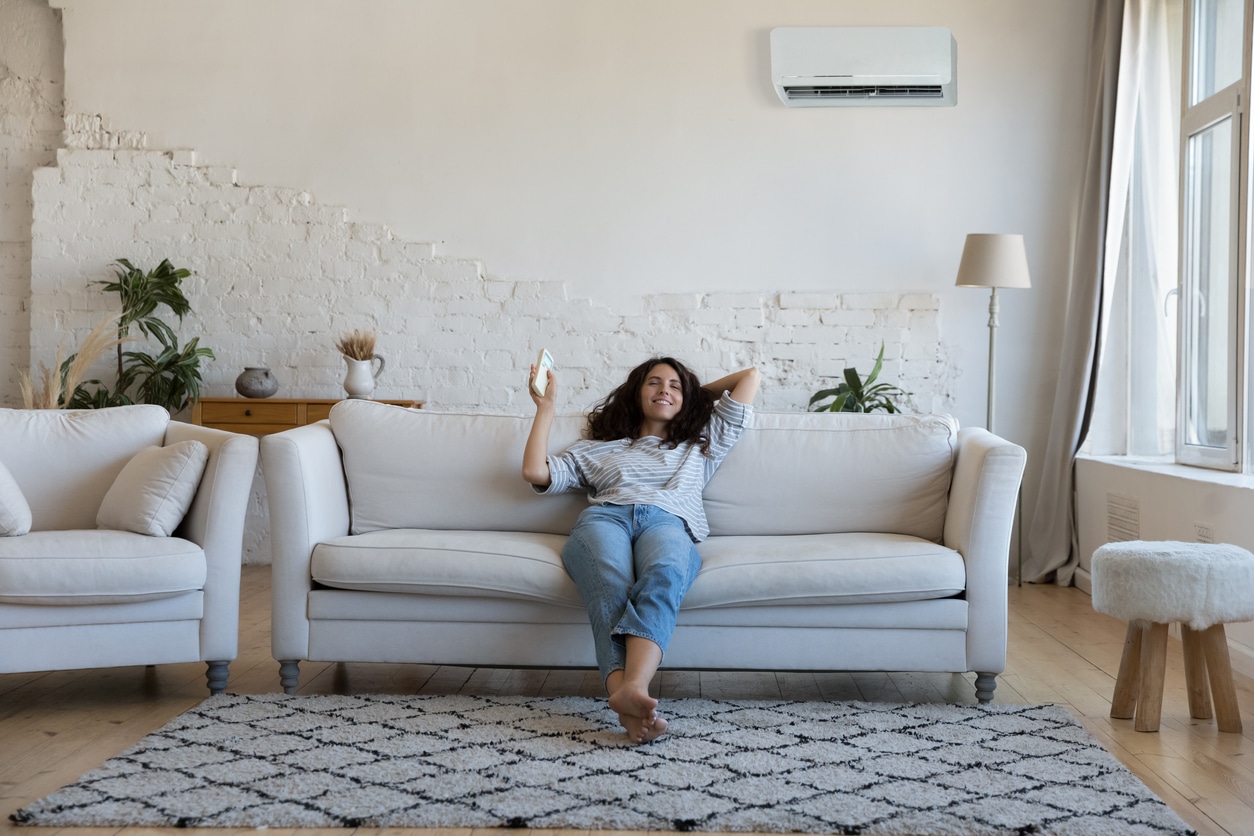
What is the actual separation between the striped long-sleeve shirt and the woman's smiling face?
0.09m

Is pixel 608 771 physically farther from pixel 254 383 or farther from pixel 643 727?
pixel 254 383

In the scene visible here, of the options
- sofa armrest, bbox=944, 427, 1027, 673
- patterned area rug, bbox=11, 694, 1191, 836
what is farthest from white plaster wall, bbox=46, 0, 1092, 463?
patterned area rug, bbox=11, 694, 1191, 836

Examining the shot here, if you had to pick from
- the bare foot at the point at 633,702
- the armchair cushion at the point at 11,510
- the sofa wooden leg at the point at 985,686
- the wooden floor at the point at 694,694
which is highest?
the armchair cushion at the point at 11,510

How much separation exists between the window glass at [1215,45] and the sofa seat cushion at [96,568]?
3.77 meters

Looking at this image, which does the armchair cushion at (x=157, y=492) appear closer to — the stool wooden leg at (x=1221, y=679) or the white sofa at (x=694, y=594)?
the white sofa at (x=694, y=594)

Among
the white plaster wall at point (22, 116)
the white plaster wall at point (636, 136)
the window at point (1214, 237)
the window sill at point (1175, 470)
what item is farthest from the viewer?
the white plaster wall at point (22, 116)

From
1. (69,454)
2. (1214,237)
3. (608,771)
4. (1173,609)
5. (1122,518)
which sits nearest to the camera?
(608,771)

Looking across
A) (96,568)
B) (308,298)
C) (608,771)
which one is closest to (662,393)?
(608,771)

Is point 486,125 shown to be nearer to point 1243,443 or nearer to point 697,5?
point 697,5

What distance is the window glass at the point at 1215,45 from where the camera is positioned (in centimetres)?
379

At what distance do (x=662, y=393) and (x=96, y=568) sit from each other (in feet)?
5.18

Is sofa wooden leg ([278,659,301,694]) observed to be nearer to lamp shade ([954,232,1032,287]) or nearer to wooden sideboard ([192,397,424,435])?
wooden sideboard ([192,397,424,435])

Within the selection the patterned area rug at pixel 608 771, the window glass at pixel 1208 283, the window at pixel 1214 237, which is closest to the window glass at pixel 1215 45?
the window at pixel 1214 237

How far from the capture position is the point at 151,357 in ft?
17.0
